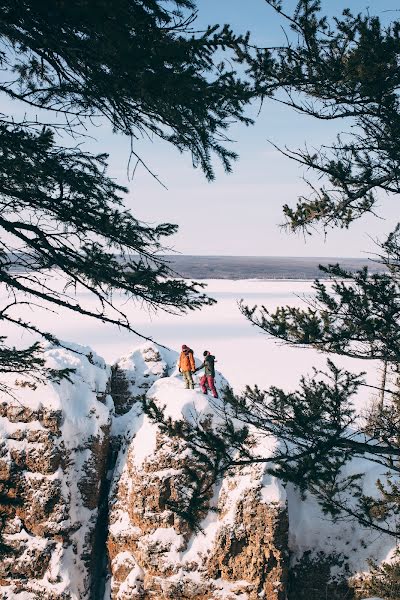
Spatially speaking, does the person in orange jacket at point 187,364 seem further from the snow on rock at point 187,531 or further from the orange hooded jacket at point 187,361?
the snow on rock at point 187,531

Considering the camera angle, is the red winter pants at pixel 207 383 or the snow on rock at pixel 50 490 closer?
the snow on rock at pixel 50 490

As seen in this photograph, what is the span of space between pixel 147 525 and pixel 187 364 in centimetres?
514

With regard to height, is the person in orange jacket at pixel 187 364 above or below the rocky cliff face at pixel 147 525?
above

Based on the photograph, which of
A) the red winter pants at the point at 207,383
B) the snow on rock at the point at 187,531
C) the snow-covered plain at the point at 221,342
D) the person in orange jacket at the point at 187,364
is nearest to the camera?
the snow on rock at the point at 187,531

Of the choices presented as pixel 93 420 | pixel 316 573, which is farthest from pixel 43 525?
pixel 316 573

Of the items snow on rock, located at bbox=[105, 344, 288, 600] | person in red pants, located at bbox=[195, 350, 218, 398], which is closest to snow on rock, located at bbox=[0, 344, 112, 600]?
snow on rock, located at bbox=[105, 344, 288, 600]

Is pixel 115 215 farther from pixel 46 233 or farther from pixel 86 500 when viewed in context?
pixel 86 500

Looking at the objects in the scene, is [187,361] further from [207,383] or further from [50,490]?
[50,490]

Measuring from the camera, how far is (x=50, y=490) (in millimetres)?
14062

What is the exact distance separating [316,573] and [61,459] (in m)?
8.85

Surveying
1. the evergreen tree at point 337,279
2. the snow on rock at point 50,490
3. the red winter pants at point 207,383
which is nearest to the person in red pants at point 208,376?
the red winter pants at point 207,383

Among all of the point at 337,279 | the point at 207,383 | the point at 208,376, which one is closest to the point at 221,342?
the point at 207,383

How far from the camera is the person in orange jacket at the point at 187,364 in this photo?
13703 mm

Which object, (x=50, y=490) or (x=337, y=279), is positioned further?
(x=50, y=490)
